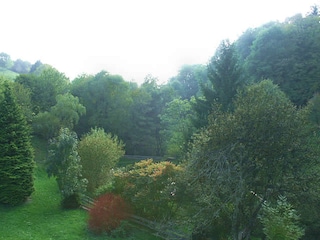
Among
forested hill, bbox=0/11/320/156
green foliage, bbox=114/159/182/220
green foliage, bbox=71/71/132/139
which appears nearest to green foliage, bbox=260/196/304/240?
green foliage, bbox=114/159/182/220

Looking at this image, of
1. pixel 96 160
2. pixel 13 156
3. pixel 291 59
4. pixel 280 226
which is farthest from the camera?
pixel 291 59

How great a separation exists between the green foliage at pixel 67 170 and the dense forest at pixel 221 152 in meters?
0.08

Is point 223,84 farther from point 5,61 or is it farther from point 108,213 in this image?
point 5,61

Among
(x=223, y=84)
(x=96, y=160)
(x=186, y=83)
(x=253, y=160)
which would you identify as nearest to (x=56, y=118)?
(x=96, y=160)

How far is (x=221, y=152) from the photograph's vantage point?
16844mm

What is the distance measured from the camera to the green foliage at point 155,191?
2152 cm

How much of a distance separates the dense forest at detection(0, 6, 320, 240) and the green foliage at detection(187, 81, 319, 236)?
0.18 ft

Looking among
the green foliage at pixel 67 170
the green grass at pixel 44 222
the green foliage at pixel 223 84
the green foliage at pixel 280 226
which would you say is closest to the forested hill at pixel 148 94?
the green foliage at pixel 223 84

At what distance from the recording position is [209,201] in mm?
16219

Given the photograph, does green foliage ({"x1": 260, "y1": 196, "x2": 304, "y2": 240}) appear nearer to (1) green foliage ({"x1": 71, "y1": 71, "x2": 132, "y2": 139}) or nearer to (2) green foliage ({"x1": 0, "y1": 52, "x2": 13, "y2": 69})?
(1) green foliage ({"x1": 71, "y1": 71, "x2": 132, "y2": 139})

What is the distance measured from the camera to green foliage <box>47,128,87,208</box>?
2497 centimetres

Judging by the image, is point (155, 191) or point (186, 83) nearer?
point (155, 191)

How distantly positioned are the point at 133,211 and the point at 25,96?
2614 centimetres

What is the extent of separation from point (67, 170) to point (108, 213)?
5438 mm
